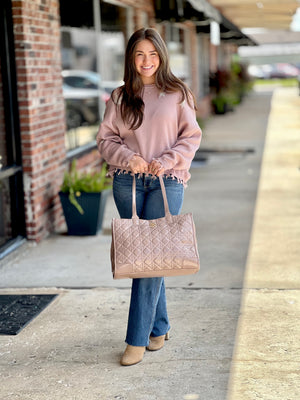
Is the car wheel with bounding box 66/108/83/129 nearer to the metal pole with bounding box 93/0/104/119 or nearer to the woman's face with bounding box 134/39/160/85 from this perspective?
the metal pole with bounding box 93/0/104/119

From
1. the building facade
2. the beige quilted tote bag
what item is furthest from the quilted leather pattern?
the building facade

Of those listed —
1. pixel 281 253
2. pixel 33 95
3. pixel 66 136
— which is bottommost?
pixel 281 253

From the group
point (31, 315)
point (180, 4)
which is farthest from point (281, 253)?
point (180, 4)

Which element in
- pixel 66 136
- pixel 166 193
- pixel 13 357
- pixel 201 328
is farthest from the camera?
pixel 66 136

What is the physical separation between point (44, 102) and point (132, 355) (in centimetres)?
348

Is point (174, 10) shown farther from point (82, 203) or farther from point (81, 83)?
point (82, 203)

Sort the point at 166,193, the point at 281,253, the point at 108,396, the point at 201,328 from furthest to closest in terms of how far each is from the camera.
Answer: the point at 281,253 → the point at 201,328 → the point at 166,193 → the point at 108,396

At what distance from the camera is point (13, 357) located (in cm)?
398

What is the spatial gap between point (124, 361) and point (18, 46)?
3.43 metres

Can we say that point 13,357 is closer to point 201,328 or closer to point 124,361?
point 124,361

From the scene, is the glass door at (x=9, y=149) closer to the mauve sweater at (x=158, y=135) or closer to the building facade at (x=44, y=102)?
the building facade at (x=44, y=102)

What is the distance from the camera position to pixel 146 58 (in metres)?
3.63

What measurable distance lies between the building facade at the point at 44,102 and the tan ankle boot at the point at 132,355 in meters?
2.50

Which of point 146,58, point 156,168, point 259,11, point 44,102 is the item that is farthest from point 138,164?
point 259,11
